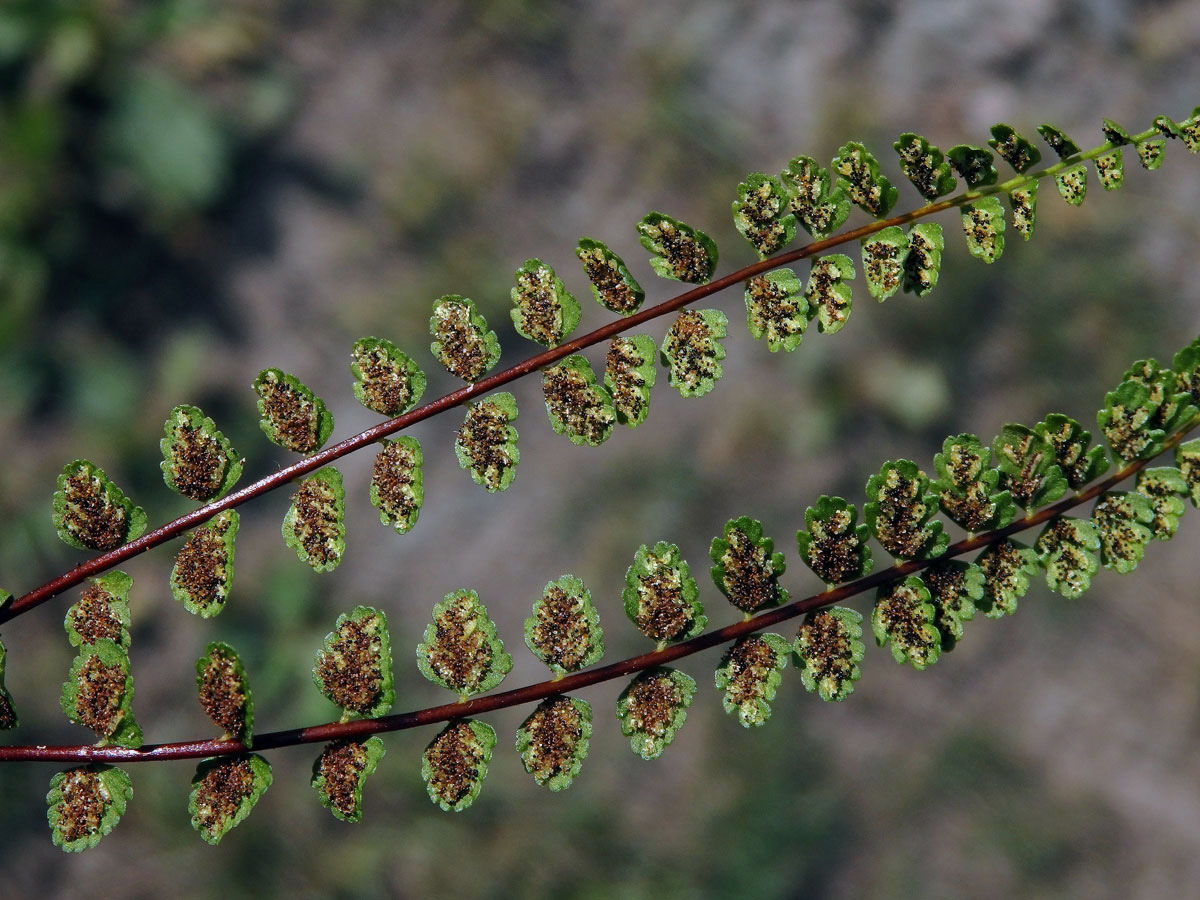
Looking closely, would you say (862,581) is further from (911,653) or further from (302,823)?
(302,823)

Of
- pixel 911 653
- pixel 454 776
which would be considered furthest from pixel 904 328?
pixel 454 776

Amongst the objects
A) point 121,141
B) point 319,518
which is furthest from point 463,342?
point 121,141

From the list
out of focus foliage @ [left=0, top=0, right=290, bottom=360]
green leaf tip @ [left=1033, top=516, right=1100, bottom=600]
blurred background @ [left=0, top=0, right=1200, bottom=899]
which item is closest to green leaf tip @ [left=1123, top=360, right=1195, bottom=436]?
green leaf tip @ [left=1033, top=516, right=1100, bottom=600]

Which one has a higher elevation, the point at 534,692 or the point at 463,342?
the point at 463,342

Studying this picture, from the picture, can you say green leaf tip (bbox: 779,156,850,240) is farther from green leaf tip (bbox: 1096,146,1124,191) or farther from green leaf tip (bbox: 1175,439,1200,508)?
green leaf tip (bbox: 1175,439,1200,508)

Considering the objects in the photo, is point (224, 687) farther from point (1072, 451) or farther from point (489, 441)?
point (1072, 451)
